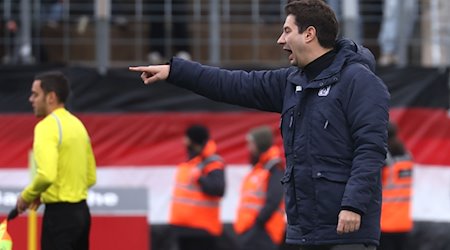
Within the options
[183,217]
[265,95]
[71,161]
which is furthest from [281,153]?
[265,95]

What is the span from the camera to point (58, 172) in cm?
807

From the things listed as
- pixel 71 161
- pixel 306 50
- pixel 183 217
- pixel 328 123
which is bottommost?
pixel 183 217

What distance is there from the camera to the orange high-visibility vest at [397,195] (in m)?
11.5

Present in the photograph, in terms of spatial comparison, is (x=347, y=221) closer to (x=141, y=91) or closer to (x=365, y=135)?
(x=365, y=135)

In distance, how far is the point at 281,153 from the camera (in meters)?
12.6

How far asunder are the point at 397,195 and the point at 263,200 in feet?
4.73

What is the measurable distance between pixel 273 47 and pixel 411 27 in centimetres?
173

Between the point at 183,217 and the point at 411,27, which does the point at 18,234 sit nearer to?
the point at 183,217

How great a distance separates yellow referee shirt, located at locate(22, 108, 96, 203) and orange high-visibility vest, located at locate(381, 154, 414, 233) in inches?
162

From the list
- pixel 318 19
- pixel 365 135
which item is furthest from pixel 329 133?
pixel 318 19

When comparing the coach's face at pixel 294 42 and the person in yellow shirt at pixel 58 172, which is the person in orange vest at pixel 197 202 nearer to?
A: the person in yellow shirt at pixel 58 172

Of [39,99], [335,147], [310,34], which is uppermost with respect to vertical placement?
[310,34]

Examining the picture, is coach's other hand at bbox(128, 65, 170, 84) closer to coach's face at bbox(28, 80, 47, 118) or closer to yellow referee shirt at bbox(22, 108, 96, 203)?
yellow referee shirt at bbox(22, 108, 96, 203)

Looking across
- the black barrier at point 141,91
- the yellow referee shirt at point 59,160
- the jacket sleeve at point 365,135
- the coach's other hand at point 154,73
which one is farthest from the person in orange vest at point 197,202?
the jacket sleeve at point 365,135
